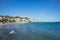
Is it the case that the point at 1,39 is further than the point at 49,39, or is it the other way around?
the point at 49,39

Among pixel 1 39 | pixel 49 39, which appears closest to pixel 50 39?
pixel 49 39

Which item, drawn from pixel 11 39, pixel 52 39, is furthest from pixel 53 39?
pixel 11 39

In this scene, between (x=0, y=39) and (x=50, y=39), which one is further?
(x=50, y=39)

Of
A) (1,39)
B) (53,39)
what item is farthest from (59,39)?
(1,39)

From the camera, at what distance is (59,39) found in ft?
12.8

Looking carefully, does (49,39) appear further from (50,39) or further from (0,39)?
(0,39)

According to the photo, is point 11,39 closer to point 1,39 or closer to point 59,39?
point 1,39

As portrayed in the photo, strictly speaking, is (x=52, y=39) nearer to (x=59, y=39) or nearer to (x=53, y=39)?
(x=53, y=39)

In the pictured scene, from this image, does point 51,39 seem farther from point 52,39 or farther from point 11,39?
point 11,39

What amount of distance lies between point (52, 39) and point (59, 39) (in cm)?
28

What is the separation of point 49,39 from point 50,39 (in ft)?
0.14

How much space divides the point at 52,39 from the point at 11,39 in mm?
1701

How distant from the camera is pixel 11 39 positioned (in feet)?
12.4

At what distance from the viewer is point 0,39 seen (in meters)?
3.63
